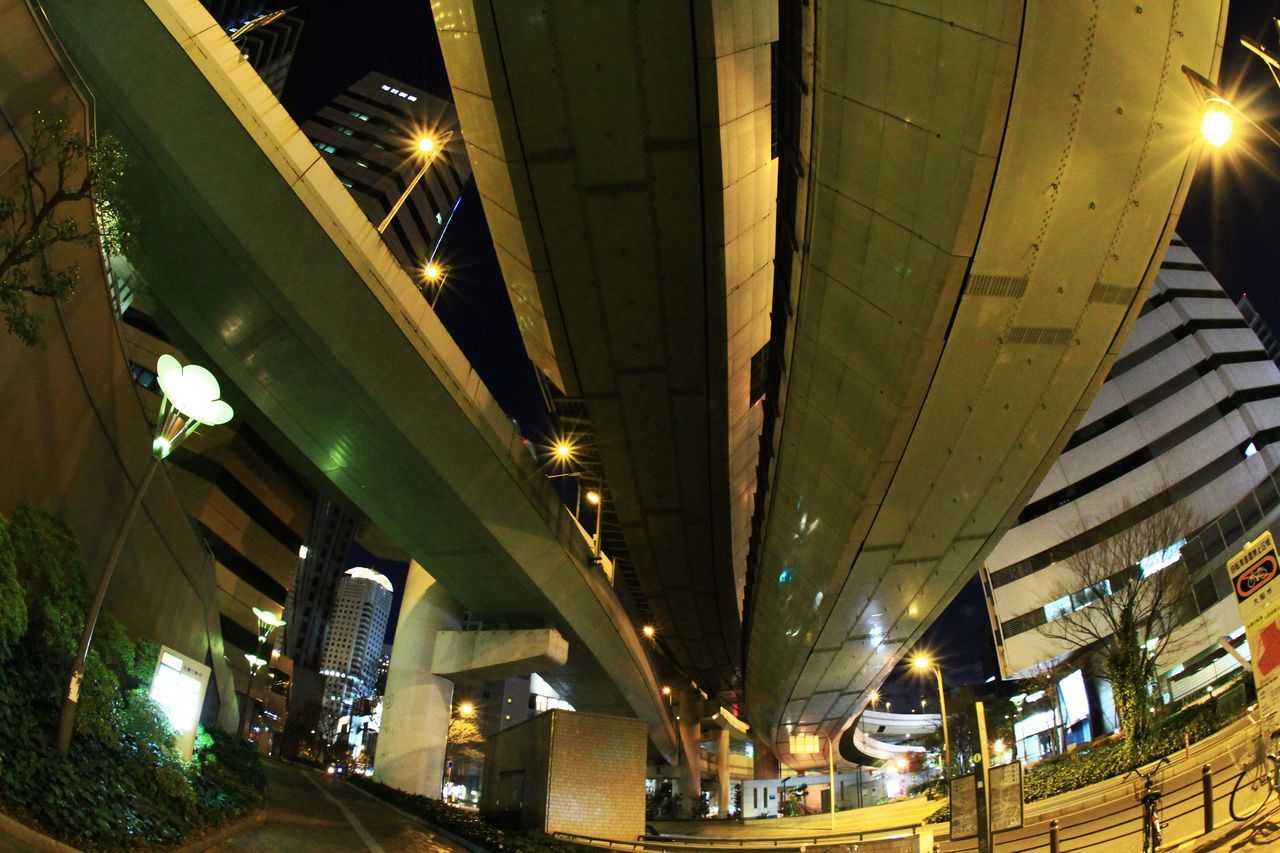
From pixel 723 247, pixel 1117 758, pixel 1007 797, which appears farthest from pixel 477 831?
pixel 1117 758

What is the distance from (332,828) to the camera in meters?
13.8

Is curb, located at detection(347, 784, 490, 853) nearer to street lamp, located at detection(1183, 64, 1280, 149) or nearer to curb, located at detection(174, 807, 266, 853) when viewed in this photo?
curb, located at detection(174, 807, 266, 853)

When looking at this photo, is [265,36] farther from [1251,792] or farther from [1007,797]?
[1251,792]

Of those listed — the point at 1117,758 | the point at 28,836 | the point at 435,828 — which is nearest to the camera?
the point at 28,836

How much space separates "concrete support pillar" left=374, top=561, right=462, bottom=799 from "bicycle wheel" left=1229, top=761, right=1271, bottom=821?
2172 cm

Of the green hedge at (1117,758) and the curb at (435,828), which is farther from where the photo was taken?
the green hedge at (1117,758)

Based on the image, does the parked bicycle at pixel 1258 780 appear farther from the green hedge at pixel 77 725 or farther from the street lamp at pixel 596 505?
the street lamp at pixel 596 505

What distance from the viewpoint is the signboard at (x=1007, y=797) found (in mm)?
10609

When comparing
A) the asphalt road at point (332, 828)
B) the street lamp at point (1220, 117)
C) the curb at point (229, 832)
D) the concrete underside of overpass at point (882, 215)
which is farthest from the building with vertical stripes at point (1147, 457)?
the curb at point (229, 832)

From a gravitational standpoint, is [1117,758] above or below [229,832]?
above

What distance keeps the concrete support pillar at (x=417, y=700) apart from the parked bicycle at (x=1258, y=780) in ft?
71.5

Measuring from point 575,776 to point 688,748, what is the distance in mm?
46234

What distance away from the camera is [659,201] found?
13977 mm

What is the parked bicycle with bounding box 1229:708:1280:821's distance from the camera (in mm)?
7450
